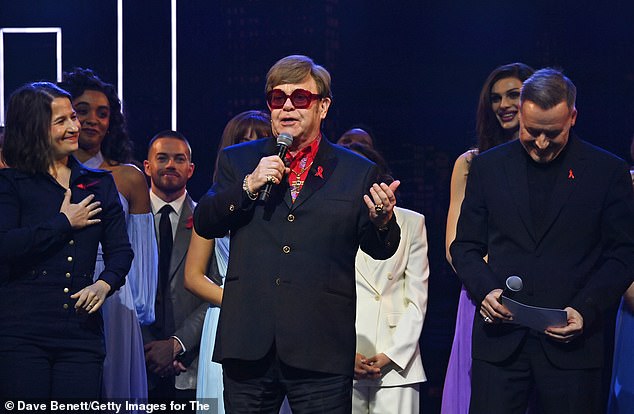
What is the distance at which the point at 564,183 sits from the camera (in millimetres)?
4051

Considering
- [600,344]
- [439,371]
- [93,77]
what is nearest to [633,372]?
[600,344]

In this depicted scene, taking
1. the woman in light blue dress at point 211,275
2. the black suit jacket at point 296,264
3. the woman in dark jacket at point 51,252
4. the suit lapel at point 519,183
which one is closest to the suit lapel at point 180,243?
the woman in light blue dress at point 211,275

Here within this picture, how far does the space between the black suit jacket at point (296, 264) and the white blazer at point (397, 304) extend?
1.22m

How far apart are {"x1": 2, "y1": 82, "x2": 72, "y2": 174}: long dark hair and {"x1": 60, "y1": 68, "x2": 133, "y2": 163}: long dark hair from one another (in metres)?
1.02

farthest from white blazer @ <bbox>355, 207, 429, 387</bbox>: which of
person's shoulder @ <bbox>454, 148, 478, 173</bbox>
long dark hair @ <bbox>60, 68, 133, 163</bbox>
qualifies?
long dark hair @ <bbox>60, 68, 133, 163</bbox>

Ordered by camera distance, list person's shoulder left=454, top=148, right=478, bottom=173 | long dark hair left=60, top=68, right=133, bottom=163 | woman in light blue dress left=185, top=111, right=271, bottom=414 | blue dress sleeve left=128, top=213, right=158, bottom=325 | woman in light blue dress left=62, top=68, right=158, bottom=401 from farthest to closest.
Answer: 1. long dark hair left=60, top=68, right=133, bottom=163
2. blue dress sleeve left=128, top=213, right=158, bottom=325
3. woman in light blue dress left=62, top=68, right=158, bottom=401
4. person's shoulder left=454, top=148, right=478, bottom=173
5. woman in light blue dress left=185, top=111, right=271, bottom=414

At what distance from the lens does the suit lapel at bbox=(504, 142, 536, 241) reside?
13.3 feet

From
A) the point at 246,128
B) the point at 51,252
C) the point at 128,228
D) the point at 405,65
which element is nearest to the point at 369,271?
the point at 246,128

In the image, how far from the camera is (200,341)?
212 inches

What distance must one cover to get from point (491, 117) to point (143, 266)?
1896 millimetres

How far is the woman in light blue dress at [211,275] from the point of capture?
4836 mm

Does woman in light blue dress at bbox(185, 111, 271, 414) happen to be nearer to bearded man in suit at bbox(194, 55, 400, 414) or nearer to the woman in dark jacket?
the woman in dark jacket

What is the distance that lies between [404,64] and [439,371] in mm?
1951

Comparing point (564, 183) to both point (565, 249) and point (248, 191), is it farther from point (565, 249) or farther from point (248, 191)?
point (248, 191)
